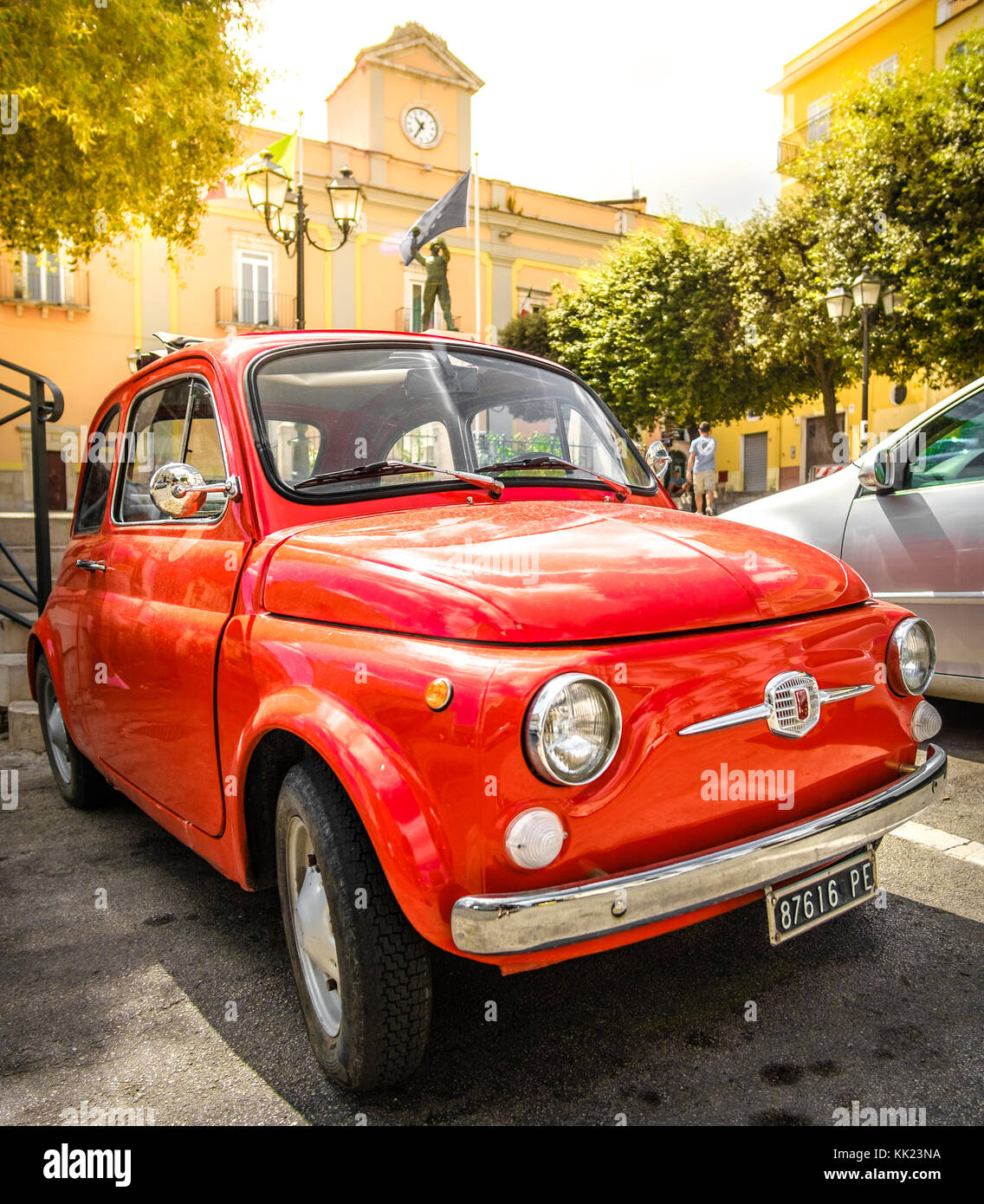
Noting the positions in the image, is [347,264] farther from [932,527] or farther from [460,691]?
[460,691]

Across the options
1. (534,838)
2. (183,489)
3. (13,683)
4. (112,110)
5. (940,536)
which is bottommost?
(13,683)

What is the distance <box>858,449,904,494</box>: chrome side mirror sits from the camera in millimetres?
4867

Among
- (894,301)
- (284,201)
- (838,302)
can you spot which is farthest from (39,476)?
(894,301)

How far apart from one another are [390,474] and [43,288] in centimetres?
2394

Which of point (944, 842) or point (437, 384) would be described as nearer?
point (437, 384)

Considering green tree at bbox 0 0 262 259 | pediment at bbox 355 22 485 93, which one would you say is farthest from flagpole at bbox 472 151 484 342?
green tree at bbox 0 0 262 259

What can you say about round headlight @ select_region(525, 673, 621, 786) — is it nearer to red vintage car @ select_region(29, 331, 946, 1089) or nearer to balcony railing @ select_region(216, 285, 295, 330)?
red vintage car @ select_region(29, 331, 946, 1089)

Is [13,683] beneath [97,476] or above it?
beneath

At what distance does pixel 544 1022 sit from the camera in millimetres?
2426

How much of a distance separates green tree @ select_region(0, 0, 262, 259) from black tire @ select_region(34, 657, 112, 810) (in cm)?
605

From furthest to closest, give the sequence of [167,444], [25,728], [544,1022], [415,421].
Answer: [25,728] → [167,444] → [415,421] → [544,1022]

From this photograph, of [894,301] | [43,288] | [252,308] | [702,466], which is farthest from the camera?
[252,308]

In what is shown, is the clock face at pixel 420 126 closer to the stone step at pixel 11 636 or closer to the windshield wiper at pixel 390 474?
the stone step at pixel 11 636
